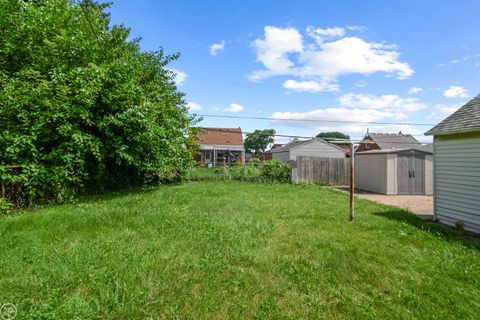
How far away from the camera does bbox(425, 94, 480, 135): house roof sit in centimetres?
625

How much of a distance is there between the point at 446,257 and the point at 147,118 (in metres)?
7.84

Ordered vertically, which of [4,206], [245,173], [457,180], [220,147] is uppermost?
[220,147]

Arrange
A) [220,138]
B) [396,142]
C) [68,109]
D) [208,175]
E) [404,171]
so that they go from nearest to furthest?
1. [68,109]
2. [404,171]
3. [208,175]
4. [396,142]
5. [220,138]

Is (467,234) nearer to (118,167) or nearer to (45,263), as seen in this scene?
(45,263)

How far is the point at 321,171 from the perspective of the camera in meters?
16.7

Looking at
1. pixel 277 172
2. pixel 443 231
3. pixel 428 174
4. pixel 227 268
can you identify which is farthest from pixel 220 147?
pixel 227 268

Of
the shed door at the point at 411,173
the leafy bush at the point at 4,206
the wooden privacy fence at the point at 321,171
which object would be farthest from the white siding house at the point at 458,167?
the leafy bush at the point at 4,206

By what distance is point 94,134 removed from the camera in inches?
332

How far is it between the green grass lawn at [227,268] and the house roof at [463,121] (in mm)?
2353

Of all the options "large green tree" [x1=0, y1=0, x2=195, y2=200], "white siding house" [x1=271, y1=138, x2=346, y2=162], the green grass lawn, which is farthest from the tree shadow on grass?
"white siding house" [x1=271, y1=138, x2=346, y2=162]

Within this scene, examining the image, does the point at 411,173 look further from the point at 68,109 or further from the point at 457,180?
the point at 68,109

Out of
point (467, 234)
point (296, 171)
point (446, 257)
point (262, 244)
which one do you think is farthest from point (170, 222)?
point (296, 171)

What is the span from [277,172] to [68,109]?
10744 mm

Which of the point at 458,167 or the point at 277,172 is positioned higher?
the point at 458,167
